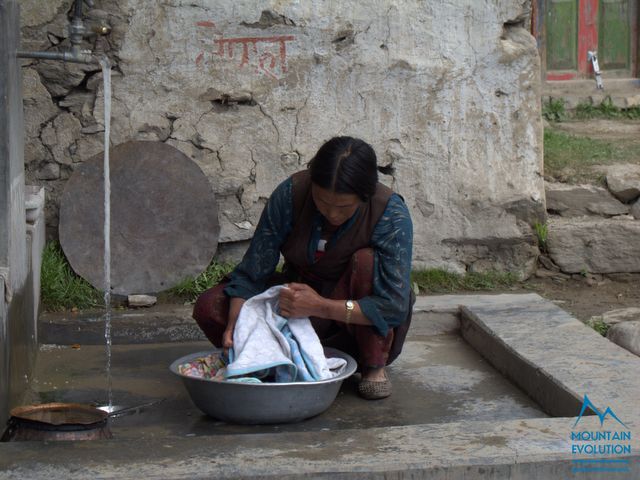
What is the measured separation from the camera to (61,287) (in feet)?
15.2

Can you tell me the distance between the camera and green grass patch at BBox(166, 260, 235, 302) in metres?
4.79

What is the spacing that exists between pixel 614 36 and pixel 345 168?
570cm

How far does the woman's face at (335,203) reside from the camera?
125 inches

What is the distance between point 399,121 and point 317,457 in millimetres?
2707

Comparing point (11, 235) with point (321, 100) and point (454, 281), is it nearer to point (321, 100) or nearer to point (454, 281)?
point (321, 100)

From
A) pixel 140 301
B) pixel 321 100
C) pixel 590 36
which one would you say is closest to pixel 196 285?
pixel 140 301

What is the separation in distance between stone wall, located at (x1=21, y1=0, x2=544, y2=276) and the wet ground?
0.96 m

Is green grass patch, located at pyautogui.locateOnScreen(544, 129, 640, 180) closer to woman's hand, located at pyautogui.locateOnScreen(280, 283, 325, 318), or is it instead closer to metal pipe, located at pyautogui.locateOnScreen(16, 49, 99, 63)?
woman's hand, located at pyautogui.locateOnScreen(280, 283, 325, 318)

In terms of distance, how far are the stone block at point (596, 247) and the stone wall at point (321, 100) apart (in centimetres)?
18

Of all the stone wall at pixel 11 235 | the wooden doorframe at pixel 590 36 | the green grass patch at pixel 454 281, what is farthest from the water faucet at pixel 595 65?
the stone wall at pixel 11 235

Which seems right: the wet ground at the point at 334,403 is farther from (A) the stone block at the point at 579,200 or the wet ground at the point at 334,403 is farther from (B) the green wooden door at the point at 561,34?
(B) the green wooden door at the point at 561,34

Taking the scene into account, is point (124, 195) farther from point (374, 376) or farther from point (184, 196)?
point (374, 376)

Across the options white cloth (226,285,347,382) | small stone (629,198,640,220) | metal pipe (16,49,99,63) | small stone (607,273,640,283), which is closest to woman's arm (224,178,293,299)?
white cloth (226,285,347,382)

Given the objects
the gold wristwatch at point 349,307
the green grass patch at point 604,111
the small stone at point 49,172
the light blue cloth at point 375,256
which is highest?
the green grass patch at point 604,111
